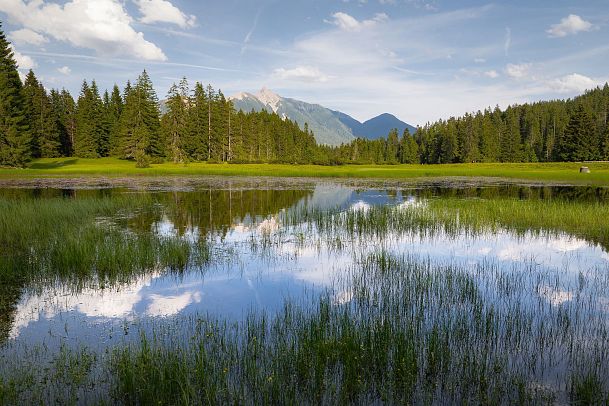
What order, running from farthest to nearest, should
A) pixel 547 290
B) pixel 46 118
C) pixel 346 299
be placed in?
pixel 46 118
pixel 547 290
pixel 346 299

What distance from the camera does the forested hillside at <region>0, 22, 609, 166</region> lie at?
59.0 meters

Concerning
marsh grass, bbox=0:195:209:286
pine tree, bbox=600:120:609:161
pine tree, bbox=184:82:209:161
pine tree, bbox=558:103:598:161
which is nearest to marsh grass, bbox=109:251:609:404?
marsh grass, bbox=0:195:209:286

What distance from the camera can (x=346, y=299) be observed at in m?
10.2

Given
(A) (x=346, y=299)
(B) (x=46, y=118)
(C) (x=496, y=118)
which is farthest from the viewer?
(C) (x=496, y=118)

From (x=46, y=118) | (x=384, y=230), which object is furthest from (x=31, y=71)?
(x=384, y=230)

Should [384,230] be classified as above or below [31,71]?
below

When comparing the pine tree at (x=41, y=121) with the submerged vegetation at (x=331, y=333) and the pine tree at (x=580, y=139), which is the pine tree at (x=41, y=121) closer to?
the submerged vegetation at (x=331, y=333)

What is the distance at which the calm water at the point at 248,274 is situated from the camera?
880cm

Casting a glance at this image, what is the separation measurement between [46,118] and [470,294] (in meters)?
85.1

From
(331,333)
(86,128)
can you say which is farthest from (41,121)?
(331,333)

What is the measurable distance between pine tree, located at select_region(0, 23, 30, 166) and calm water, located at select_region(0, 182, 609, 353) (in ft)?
138

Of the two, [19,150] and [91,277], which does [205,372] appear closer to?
[91,277]

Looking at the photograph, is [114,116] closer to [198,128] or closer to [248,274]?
[198,128]

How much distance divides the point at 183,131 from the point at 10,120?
33.0 meters
